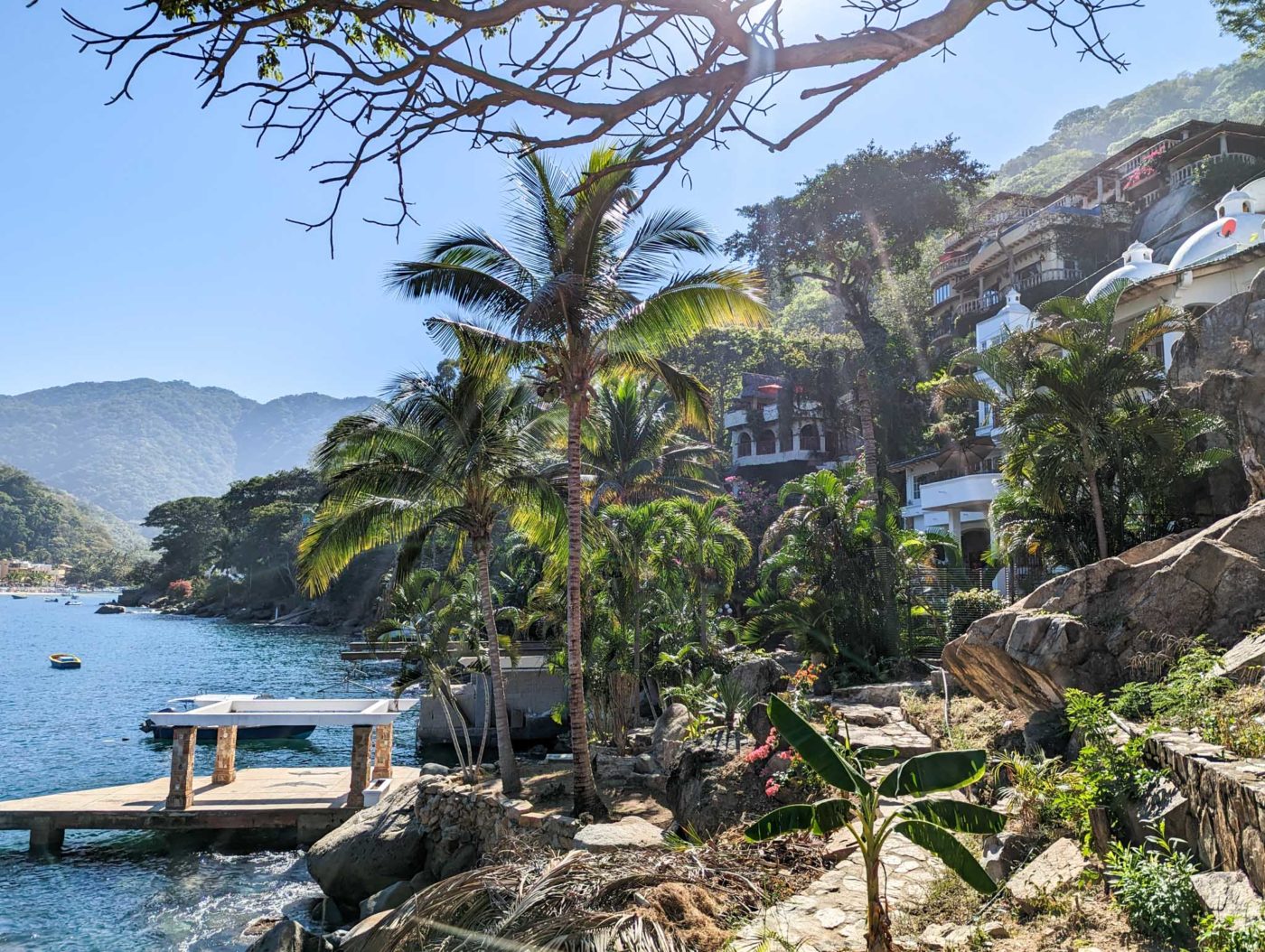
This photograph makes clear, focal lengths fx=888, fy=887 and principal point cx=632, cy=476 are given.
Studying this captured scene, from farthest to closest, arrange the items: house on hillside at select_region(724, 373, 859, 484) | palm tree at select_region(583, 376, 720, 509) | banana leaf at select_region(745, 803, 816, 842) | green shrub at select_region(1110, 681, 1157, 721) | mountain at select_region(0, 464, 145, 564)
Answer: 1. mountain at select_region(0, 464, 145, 564)
2. house on hillside at select_region(724, 373, 859, 484)
3. palm tree at select_region(583, 376, 720, 509)
4. green shrub at select_region(1110, 681, 1157, 721)
5. banana leaf at select_region(745, 803, 816, 842)

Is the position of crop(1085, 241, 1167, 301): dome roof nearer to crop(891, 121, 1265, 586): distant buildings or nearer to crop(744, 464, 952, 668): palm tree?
crop(891, 121, 1265, 586): distant buildings

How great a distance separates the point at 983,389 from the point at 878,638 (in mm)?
6591

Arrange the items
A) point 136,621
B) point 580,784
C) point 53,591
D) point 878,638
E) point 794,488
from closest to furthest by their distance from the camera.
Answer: point 580,784, point 878,638, point 794,488, point 136,621, point 53,591

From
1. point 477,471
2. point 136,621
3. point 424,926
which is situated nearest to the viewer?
point 424,926

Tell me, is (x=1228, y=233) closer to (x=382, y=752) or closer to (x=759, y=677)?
(x=759, y=677)

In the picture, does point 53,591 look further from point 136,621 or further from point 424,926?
point 424,926

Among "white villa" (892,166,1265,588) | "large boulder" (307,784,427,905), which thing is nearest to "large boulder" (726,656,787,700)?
"large boulder" (307,784,427,905)

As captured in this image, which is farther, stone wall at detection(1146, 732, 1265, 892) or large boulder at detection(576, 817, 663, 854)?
large boulder at detection(576, 817, 663, 854)

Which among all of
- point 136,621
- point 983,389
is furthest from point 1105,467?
point 136,621

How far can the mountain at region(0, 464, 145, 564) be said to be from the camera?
150m

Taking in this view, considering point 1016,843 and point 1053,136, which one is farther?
point 1053,136

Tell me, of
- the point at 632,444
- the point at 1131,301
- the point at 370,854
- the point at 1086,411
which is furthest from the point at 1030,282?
the point at 370,854

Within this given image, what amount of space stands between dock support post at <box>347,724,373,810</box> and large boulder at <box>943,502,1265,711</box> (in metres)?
13.4

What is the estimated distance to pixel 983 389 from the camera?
18031mm
